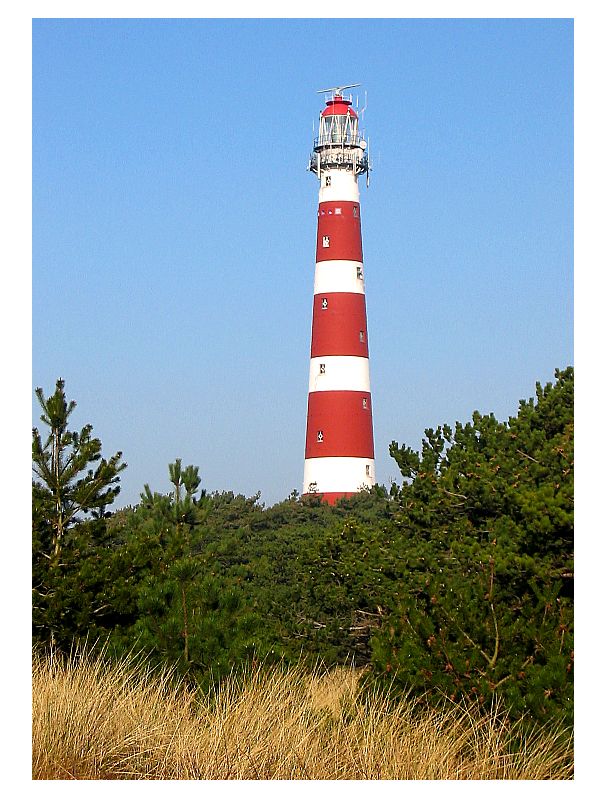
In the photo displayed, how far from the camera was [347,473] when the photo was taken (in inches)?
1128

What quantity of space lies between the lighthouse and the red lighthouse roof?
1.57m

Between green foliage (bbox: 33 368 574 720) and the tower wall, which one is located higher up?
the tower wall

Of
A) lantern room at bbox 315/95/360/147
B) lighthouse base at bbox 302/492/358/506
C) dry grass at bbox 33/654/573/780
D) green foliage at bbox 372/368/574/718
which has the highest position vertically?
lantern room at bbox 315/95/360/147

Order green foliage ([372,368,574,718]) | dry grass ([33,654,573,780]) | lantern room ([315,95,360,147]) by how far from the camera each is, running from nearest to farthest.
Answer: dry grass ([33,654,573,780]) < green foliage ([372,368,574,718]) < lantern room ([315,95,360,147])

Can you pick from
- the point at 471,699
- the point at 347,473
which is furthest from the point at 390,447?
the point at 347,473

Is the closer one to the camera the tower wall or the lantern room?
the tower wall

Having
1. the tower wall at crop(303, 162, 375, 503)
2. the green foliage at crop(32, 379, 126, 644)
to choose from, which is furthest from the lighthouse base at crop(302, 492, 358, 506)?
the green foliage at crop(32, 379, 126, 644)

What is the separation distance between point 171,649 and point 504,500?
309 cm

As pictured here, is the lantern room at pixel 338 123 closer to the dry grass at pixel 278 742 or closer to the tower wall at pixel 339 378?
the tower wall at pixel 339 378

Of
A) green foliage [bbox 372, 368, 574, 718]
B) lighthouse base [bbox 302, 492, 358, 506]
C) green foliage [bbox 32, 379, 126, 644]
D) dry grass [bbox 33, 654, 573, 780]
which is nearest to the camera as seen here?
dry grass [bbox 33, 654, 573, 780]

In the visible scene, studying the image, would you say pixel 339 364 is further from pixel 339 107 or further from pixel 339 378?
pixel 339 107

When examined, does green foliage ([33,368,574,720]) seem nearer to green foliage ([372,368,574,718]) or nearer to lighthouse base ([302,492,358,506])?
green foliage ([372,368,574,718])

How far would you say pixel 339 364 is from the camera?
28750 millimetres

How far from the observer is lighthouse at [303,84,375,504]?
2855 centimetres
